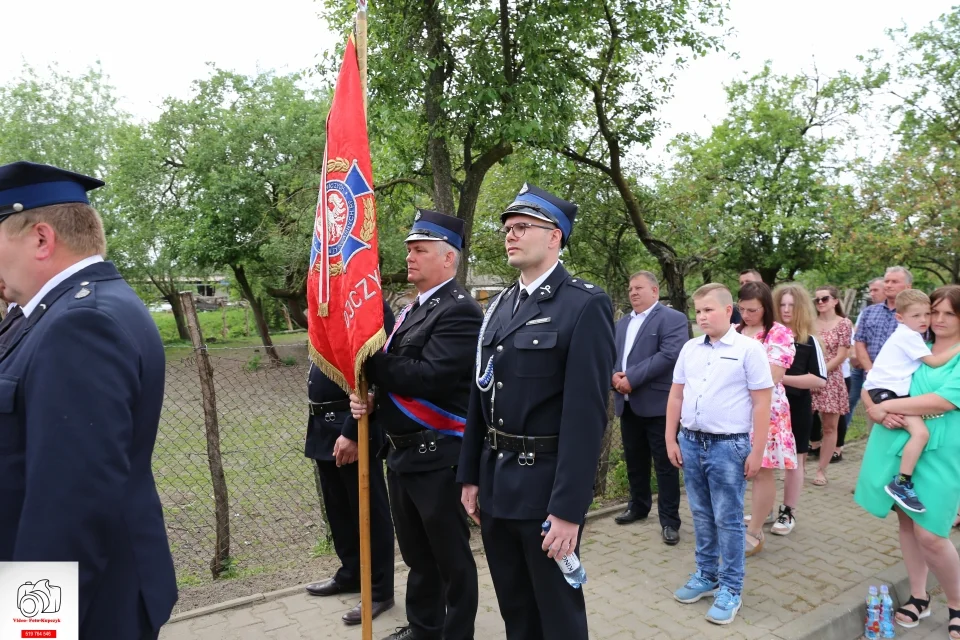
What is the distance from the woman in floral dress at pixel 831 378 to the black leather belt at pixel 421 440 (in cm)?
522

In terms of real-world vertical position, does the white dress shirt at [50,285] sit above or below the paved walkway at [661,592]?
above

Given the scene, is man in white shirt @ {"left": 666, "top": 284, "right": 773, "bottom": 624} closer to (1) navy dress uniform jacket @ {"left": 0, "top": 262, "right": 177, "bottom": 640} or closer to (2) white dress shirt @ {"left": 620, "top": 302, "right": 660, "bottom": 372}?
(2) white dress shirt @ {"left": 620, "top": 302, "right": 660, "bottom": 372}

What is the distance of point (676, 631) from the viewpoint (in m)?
3.82

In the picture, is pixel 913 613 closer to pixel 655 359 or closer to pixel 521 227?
pixel 655 359

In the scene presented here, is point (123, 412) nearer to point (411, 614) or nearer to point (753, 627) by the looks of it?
point (411, 614)

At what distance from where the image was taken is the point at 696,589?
4.20m

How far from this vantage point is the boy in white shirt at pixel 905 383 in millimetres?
3797

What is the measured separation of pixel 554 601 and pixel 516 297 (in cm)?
138

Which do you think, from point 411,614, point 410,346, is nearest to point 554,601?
point 411,614

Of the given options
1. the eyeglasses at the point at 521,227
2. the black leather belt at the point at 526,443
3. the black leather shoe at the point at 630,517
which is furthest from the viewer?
the black leather shoe at the point at 630,517

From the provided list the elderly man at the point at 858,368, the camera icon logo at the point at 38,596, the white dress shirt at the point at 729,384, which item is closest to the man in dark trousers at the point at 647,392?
the white dress shirt at the point at 729,384

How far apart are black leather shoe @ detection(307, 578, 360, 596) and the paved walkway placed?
5 centimetres

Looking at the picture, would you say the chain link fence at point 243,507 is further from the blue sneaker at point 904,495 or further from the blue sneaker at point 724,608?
the blue sneaker at point 904,495

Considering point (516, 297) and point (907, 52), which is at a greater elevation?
point (907, 52)
